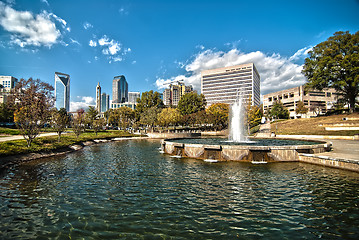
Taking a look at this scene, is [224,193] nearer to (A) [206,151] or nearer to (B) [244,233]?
(B) [244,233]

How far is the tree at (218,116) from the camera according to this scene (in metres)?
65.0

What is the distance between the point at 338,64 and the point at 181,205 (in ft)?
195

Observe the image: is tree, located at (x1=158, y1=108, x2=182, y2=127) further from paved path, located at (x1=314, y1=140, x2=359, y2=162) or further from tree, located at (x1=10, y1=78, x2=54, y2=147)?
paved path, located at (x1=314, y1=140, x2=359, y2=162)

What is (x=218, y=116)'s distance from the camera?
222 ft

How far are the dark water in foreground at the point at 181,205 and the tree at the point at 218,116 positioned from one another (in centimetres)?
5309

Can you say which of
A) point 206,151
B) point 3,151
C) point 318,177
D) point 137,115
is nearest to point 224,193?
point 318,177

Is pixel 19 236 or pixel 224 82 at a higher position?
pixel 224 82

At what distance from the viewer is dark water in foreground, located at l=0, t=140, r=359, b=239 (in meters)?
5.43

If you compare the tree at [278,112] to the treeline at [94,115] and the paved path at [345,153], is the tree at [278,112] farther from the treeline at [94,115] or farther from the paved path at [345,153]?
the paved path at [345,153]

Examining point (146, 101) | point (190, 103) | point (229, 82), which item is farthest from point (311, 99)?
point (146, 101)

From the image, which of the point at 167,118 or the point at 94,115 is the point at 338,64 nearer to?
the point at 167,118

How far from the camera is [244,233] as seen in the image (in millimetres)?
5289

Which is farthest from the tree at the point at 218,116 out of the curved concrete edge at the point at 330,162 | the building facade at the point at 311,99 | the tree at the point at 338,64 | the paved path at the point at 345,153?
the building facade at the point at 311,99

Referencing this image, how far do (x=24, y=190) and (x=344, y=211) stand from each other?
14.0 m
